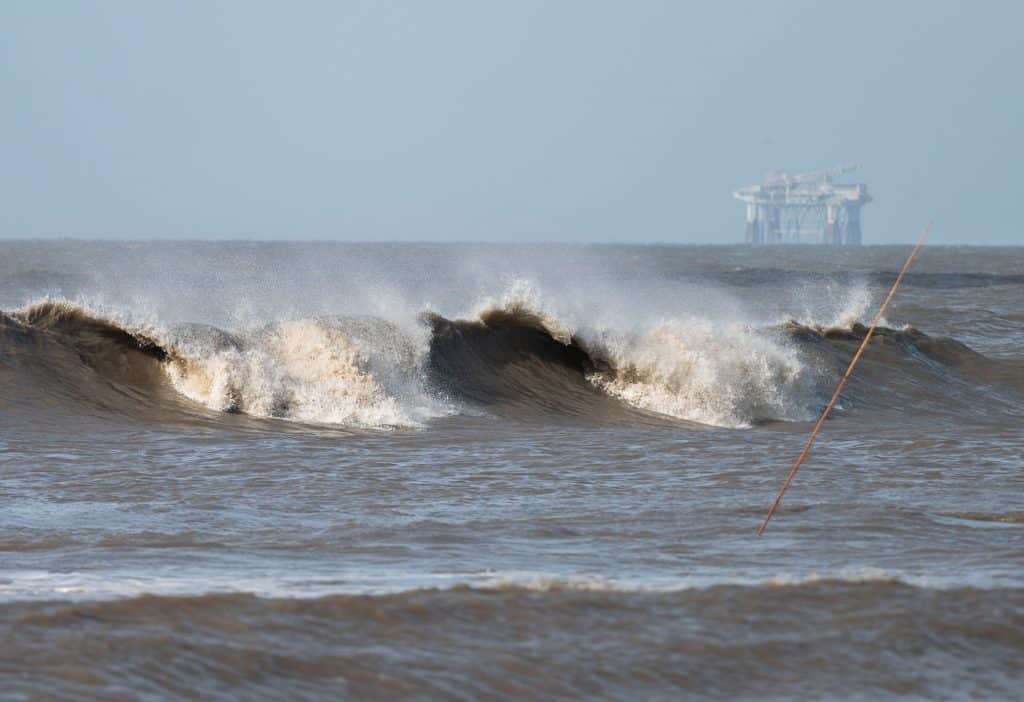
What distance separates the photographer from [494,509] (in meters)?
8.94

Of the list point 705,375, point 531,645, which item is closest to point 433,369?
point 705,375

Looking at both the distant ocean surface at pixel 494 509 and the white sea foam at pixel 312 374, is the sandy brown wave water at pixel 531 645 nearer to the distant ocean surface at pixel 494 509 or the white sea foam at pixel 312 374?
the distant ocean surface at pixel 494 509

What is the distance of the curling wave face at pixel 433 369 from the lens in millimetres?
14273

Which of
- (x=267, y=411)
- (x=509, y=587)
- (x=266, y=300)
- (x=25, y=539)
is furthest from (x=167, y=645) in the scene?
(x=266, y=300)

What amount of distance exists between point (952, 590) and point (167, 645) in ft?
11.4

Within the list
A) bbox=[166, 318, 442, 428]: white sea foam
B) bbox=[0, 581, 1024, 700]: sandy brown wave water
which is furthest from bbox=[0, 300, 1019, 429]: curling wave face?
bbox=[0, 581, 1024, 700]: sandy brown wave water

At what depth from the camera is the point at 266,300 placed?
27734 millimetres

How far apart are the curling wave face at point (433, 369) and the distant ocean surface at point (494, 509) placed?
39 millimetres

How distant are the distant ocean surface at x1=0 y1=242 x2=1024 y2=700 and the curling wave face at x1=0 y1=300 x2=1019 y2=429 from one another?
39mm

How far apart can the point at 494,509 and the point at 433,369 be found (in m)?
6.74

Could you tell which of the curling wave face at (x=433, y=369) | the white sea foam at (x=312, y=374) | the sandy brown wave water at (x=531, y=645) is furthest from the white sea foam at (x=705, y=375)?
the sandy brown wave water at (x=531, y=645)

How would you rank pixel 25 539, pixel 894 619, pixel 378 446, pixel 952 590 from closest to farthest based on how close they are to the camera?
pixel 894 619 < pixel 952 590 < pixel 25 539 < pixel 378 446

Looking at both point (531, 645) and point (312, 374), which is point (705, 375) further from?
point (531, 645)

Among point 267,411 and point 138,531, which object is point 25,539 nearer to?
point 138,531
